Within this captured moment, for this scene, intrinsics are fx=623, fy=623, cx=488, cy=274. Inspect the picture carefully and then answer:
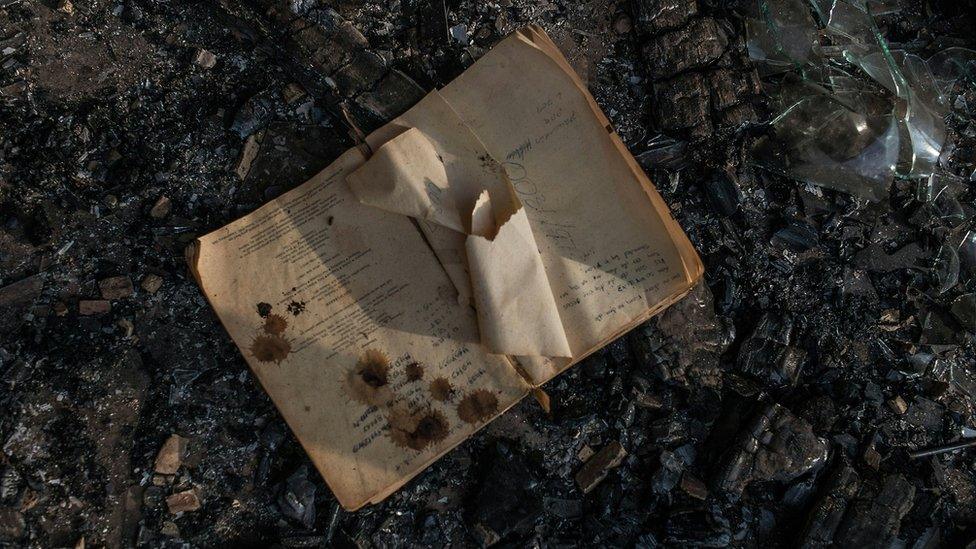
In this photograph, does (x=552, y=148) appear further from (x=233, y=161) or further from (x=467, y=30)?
(x=233, y=161)

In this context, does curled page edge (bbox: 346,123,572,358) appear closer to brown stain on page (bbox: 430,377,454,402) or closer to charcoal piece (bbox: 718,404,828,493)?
brown stain on page (bbox: 430,377,454,402)

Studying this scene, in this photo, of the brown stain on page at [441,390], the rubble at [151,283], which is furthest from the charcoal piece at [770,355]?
the rubble at [151,283]

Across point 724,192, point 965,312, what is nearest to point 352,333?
point 724,192

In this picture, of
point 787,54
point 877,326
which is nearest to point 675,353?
point 877,326

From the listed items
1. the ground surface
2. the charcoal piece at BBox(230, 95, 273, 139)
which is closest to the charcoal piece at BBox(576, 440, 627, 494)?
the ground surface

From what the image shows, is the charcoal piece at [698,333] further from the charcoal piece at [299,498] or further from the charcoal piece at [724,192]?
the charcoal piece at [299,498]

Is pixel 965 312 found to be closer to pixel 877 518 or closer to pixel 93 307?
pixel 877 518
